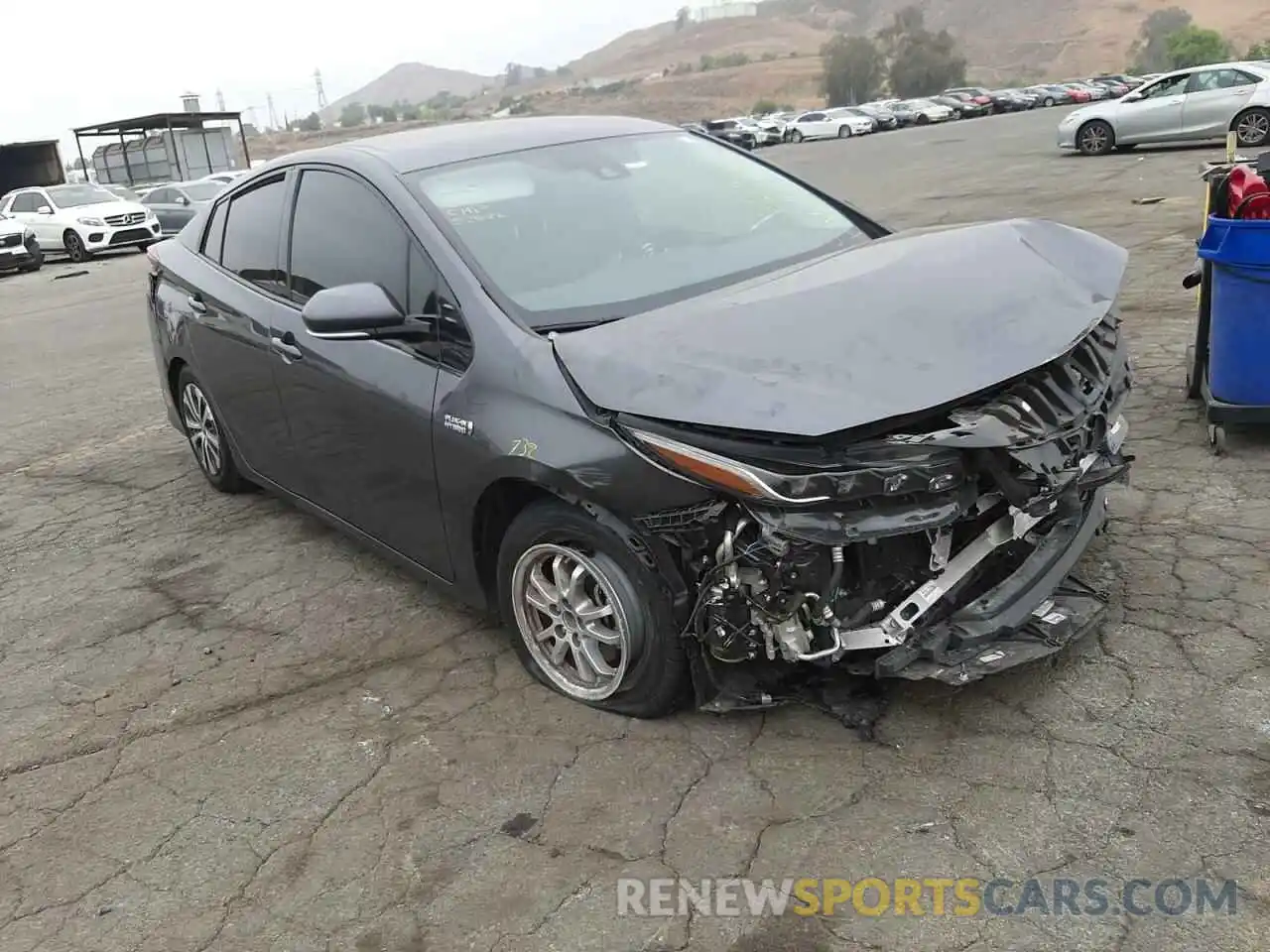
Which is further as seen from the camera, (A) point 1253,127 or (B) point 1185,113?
(B) point 1185,113

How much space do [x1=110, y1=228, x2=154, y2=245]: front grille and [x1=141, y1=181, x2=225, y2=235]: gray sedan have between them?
1145 millimetres

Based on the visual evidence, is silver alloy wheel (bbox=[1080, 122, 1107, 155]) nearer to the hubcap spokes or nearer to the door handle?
the hubcap spokes

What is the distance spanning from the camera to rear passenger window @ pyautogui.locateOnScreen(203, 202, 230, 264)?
5109 millimetres

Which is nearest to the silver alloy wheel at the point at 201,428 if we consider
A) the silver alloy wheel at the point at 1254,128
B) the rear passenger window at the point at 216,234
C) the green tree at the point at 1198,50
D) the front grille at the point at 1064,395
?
the rear passenger window at the point at 216,234

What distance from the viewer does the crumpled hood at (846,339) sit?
2736 mm

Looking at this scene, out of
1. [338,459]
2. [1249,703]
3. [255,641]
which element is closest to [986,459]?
[1249,703]

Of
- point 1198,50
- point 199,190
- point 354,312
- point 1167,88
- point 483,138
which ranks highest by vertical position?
point 483,138

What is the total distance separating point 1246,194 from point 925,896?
3.58 m

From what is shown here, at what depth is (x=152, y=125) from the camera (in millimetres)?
44156

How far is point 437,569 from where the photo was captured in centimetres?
378

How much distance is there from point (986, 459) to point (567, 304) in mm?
1367

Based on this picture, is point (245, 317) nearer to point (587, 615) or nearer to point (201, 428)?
point (201, 428)

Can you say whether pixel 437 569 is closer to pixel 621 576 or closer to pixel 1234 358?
pixel 621 576

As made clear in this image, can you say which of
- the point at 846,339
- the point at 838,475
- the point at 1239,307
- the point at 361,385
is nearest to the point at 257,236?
the point at 361,385
